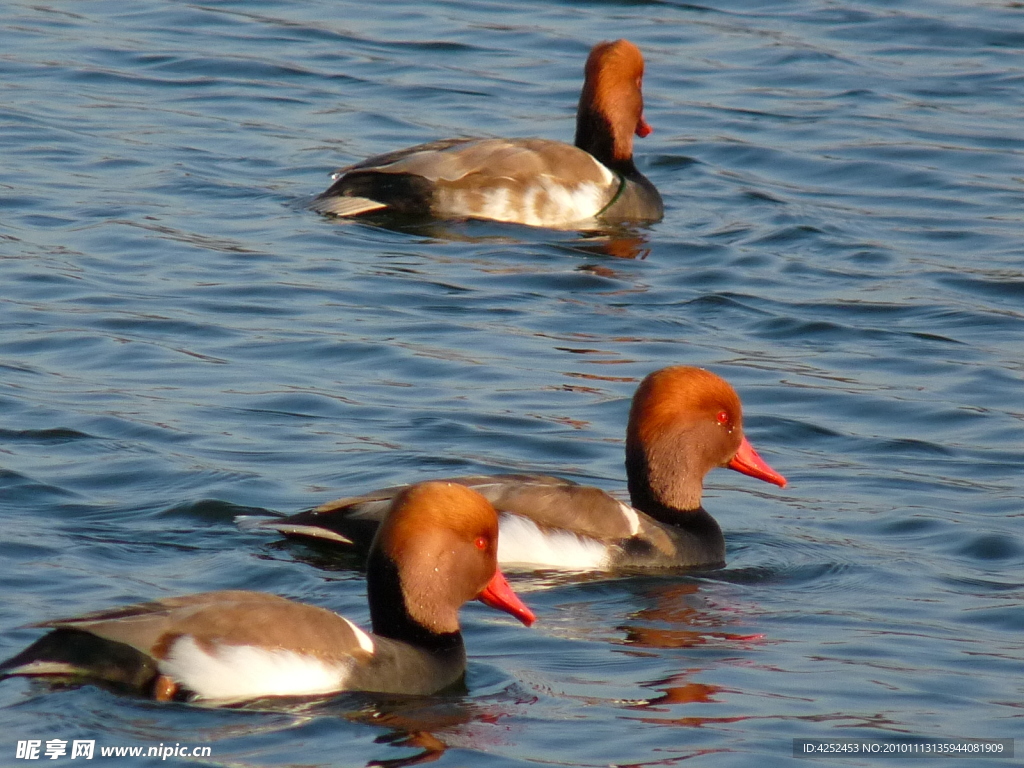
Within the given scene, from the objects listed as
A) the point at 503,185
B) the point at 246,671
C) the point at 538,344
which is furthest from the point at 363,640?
the point at 503,185

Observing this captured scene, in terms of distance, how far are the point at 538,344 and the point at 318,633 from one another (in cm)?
503

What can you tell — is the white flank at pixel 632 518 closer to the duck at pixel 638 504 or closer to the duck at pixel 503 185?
the duck at pixel 638 504

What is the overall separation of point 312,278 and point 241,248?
725 millimetres

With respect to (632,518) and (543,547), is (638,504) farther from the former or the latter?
(543,547)

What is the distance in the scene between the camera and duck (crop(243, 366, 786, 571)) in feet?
25.8

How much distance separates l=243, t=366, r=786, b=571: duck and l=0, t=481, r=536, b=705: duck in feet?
3.26

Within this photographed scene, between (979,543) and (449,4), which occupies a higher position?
(449,4)

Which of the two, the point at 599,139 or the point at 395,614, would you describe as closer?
the point at 395,614

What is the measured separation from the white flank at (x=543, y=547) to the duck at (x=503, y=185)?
5.67 meters

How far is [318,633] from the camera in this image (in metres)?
6.39

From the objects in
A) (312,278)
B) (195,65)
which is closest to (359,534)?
(312,278)

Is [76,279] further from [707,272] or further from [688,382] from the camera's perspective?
[688,382]

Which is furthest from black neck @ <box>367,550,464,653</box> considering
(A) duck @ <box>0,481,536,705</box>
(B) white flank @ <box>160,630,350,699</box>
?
(B) white flank @ <box>160,630,350,699</box>

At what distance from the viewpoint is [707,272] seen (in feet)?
42.3
